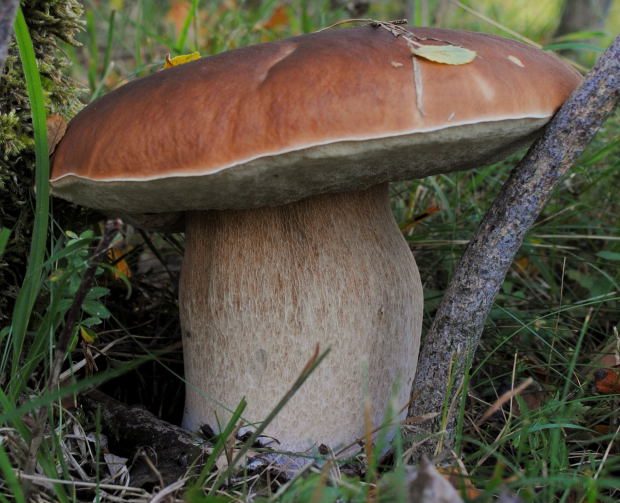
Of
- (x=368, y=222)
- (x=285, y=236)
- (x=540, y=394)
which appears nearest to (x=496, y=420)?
(x=540, y=394)

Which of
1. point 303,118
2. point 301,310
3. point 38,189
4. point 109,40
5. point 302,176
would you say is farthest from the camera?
point 109,40

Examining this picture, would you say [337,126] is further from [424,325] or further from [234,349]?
[424,325]

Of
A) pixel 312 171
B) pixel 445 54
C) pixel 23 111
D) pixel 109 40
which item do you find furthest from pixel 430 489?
pixel 109 40

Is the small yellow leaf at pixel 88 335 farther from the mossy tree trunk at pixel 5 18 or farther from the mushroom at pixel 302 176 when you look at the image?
the mossy tree trunk at pixel 5 18

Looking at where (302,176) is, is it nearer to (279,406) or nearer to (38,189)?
(279,406)

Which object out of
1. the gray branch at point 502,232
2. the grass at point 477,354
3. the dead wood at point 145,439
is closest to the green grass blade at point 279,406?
the grass at point 477,354
